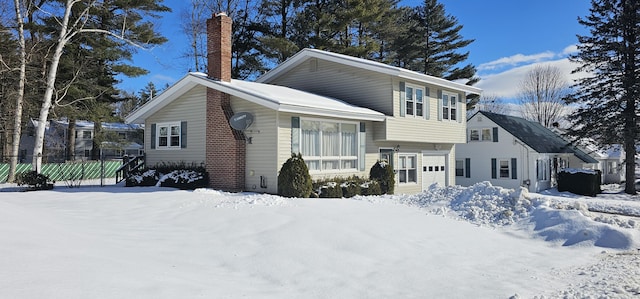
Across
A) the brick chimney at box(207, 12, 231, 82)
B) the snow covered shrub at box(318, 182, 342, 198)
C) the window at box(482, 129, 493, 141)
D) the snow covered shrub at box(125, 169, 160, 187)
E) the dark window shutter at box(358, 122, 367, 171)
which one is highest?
the brick chimney at box(207, 12, 231, 82)

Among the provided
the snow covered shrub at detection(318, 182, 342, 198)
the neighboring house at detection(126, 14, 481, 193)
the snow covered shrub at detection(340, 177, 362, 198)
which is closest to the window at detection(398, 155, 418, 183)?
the neighboring house at detection(126, 14, 481, 193)

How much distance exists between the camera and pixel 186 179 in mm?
15141

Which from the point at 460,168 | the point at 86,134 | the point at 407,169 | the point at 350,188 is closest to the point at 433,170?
the point at 407,169

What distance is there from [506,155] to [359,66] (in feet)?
44.7

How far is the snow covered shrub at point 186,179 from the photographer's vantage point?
15031 mm

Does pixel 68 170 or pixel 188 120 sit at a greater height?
pixel 188 120

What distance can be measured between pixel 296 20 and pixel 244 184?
1777 centimetres

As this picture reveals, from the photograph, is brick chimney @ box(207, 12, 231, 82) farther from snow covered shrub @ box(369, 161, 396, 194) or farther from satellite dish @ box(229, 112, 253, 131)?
snow covered shrub @ box(369, 161, 396, 194)

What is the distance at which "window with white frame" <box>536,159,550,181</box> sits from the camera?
26.4 metres

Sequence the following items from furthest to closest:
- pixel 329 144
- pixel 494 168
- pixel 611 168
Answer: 1. pixel 611 168
2. pixel 494 168
3. pixel 329 144

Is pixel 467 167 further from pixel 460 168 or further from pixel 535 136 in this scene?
pixel 535 136

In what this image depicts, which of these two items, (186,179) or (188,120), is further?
(188,120)

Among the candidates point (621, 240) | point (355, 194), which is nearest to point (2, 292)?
point (621, 240)

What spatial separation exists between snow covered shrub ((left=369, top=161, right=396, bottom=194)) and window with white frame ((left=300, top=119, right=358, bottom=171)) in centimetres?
77
